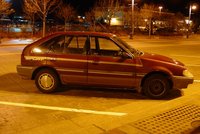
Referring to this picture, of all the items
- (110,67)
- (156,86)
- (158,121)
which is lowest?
(158,121)

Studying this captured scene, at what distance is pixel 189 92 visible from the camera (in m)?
8.77

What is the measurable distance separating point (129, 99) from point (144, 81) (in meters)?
0.55

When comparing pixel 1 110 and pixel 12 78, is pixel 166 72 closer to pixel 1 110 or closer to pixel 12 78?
pixel 1 110

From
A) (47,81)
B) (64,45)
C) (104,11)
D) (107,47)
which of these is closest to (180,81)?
(107,47)

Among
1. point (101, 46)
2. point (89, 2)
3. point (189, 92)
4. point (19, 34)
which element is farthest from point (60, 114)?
point (89, 2)

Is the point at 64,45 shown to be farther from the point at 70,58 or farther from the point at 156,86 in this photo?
the point at 156,86

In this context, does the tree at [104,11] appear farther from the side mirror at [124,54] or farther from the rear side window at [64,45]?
the side mirror at [124,54]

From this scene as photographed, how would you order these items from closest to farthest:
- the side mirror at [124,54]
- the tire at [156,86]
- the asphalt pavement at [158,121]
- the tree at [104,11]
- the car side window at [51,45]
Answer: the asphalt pavement at [158,121] < the side mirror at [124,54] < the tire at [156,86] < the car side window at [51,45] < the tree at [104,11]

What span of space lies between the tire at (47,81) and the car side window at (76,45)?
0.69 meters

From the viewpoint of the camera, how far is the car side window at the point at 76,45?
8078 millimetres

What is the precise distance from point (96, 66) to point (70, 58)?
2.15 feet

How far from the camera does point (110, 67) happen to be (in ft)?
25.8

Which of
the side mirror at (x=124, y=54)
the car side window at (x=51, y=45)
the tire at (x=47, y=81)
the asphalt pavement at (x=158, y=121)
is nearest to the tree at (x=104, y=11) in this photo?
the car side window at (x=51, y=45)

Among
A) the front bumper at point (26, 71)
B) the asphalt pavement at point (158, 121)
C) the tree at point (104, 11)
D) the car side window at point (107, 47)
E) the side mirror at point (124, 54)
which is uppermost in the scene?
the tree at point (104, 11)
